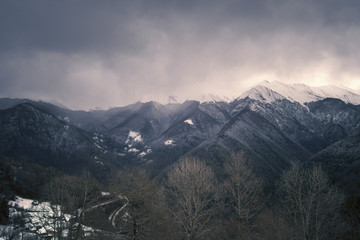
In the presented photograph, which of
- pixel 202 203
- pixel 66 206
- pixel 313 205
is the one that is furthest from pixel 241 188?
pixel 66 206

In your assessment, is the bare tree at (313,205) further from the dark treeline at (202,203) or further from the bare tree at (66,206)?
the bare tree at (66,206)

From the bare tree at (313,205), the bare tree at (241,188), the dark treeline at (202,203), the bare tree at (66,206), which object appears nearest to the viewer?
the dark treeline at (202,203)

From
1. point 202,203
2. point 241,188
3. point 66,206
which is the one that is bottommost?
point 66,206

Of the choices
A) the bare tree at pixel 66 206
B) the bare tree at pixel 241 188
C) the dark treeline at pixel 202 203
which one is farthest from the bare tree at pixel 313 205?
the bare tree at pixel 66 206

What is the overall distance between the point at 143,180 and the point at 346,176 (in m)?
224

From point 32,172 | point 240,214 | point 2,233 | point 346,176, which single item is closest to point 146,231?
point 240,214

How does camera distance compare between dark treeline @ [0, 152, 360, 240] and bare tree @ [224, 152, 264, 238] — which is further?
bare tree @ [224, 152, 264, 238]

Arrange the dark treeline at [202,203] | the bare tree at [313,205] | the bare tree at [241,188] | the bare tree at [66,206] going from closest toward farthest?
the dark treeline at [202,203]
the bare tree at [241,188]
the bare tree at [313,205]
the bare tree at [66,206]

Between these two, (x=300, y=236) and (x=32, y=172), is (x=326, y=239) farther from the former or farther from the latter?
(x=32, y=172)

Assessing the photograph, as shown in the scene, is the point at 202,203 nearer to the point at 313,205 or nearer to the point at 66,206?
the point at 313,205

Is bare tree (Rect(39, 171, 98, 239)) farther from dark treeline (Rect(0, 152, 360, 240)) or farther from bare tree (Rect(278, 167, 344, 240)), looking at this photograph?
bare tree (Rect(278, 167, 344, 240))

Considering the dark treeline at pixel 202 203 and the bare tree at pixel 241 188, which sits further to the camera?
the bare tree at pixel 241 188

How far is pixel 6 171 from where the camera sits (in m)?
156

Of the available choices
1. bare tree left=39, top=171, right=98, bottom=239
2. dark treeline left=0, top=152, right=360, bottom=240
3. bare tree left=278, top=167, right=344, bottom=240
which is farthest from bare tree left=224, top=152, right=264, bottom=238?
bare tree left=39, top=171, right=98, bottom=239
